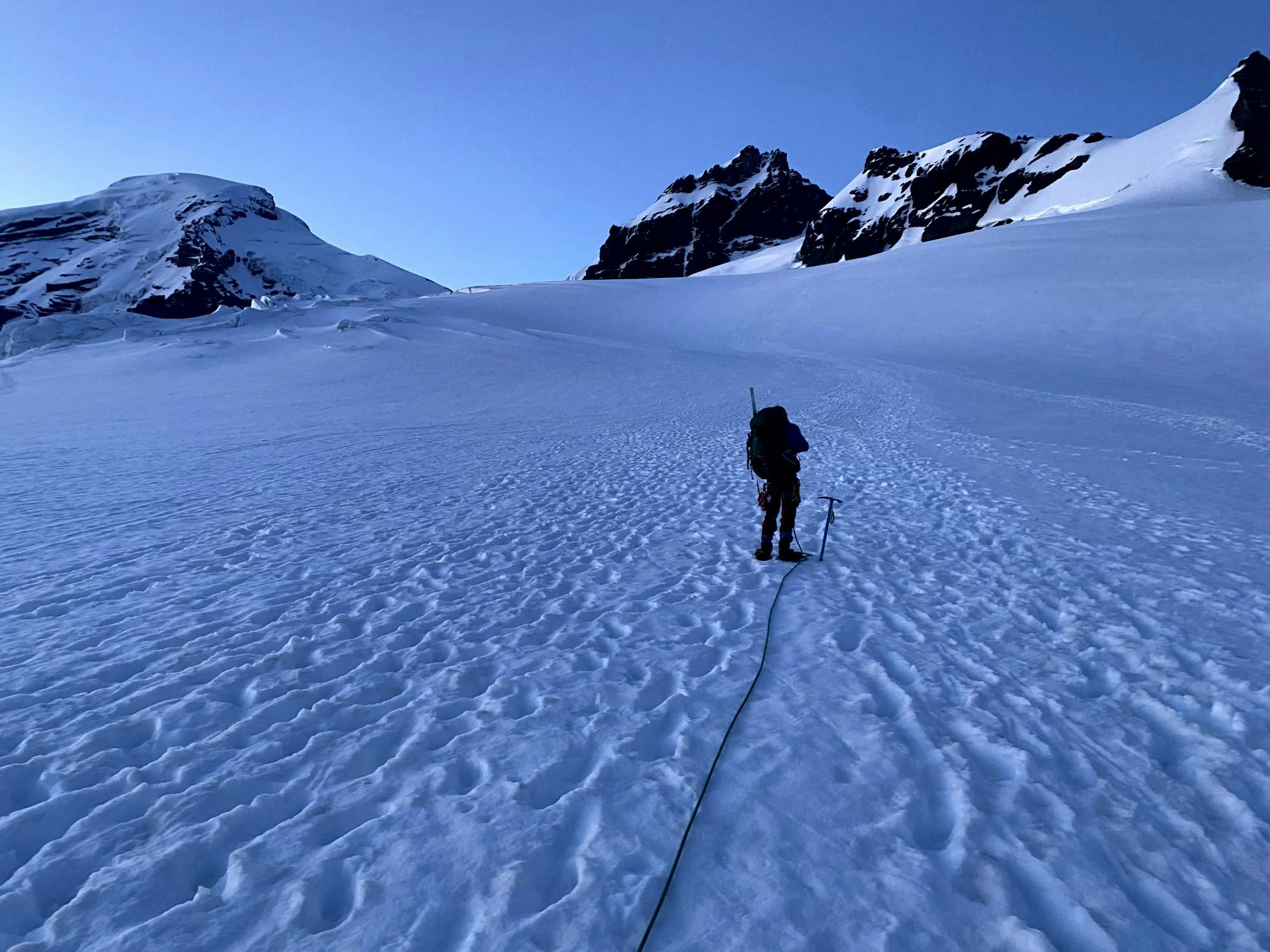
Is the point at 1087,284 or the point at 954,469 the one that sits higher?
the point at 1087,284

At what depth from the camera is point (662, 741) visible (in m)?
3.98

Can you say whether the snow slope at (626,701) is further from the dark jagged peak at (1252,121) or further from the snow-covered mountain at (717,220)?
the snow-covered mountain at (717,220)

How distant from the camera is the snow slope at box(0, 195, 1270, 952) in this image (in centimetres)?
282

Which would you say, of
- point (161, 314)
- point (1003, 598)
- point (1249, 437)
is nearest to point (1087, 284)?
point (1249, 437)

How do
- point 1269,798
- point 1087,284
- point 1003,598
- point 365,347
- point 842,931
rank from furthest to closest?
1. point 1087,284
2. point 365,347
3. point 1003,598
4. point 1269,798
5. point 842,931

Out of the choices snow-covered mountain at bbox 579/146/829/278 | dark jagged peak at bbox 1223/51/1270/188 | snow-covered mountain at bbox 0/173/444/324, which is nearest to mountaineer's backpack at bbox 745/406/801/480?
dark jagged peak at bbox 1223/51/1270/188

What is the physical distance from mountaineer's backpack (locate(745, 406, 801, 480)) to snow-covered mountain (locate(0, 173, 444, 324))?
437ft

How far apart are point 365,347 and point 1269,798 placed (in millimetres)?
35149

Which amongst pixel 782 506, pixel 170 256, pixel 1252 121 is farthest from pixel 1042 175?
pixel 170 256

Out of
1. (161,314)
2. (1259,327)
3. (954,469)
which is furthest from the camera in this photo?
(161,314)

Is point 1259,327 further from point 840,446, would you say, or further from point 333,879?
point 333,879

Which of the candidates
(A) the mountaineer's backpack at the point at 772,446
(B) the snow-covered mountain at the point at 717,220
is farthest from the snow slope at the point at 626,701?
(B) the snow-covered mountain at the point at 717,220

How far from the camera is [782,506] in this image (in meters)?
7.43

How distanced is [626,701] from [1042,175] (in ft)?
447
